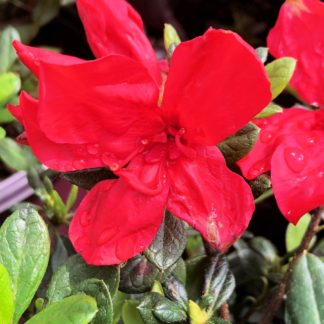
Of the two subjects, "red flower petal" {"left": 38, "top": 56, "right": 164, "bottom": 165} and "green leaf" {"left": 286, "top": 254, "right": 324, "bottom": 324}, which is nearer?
"red flower petal" {"left": 38, "top": 56, "right": 164, "bottom": 165}

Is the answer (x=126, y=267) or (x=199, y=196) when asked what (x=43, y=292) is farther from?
(x=199, y=196)

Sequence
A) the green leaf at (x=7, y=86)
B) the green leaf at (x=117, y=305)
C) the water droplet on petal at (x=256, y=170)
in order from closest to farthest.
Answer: the water droplet on petal at (x=256, y=170)
the green leaf at (x=117, y=305)
the green leaf at (x=7, y=86)

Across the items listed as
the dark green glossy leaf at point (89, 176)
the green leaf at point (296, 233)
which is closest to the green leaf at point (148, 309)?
the dark green glossy leaf at point (89, 176)

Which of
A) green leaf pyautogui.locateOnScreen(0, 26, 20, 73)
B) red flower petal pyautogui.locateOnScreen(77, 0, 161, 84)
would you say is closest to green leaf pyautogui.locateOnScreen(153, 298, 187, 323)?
red flower petal pyautogui.locateOnScreen(77, 0, 161, 84)

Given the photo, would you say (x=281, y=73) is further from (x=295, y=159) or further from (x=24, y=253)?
(x=24, y=253)

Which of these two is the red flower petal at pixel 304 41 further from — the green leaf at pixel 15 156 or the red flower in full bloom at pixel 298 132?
the green leaf at pixel 15 156

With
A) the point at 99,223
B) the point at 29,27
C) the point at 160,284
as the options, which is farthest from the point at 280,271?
the point at 29,27

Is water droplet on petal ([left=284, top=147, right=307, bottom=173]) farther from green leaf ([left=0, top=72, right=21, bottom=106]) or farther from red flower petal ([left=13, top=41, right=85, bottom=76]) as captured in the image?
green leaf ([left=0, top=72, right=21, bottom=106])
